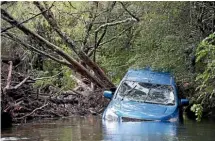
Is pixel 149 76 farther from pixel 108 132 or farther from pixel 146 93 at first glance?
pixel 108 132

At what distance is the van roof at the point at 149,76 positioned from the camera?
13258mm

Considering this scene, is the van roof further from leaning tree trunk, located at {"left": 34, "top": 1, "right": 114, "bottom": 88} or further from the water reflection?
leaning tree trunk, located at {"left": 34, "top": 1, "right": 114, "bottom": 88}

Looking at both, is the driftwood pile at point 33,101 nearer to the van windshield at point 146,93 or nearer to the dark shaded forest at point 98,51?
the dark shaded forest at point 98,51

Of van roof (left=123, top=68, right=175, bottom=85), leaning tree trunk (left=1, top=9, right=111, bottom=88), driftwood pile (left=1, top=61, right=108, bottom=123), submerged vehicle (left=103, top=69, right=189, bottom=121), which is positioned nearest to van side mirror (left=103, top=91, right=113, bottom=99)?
submerged vehicle (left=103, top=69, right=189, bottom=121)

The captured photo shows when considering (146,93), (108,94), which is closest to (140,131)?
(146,93)

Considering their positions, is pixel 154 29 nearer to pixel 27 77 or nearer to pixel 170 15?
pixel 170 15

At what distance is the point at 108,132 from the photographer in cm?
975

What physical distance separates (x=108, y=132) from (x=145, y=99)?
117 inches

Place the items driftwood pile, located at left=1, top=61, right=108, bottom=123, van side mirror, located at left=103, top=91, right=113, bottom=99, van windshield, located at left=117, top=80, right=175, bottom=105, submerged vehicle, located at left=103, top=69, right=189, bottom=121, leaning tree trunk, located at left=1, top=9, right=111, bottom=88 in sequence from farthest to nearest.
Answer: leaning tree trunk, located at left=1, top=9, right=111, bottom=88 < van side mirror, located at left=103, top=91, right=113, bottom=99 < van windshield, located at left=117, top=80, right=175, bottom=105 < driftwood pile, located at left=1, top=61, right=108, bottom=123 < submerged vehicle, located at left=103, top=69, right=189, bottom=121

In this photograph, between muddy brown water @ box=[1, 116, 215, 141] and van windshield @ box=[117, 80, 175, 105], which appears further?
van windshield @ box=[117, 80, 175, 105]

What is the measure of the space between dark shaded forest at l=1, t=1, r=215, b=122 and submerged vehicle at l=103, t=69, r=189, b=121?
733mm

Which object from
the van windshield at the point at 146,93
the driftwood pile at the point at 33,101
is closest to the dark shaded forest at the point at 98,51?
the driftwood pile at the point at 33,101

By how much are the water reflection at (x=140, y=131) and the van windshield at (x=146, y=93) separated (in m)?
1.18

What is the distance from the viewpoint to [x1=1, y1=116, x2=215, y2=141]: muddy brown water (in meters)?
8.98
